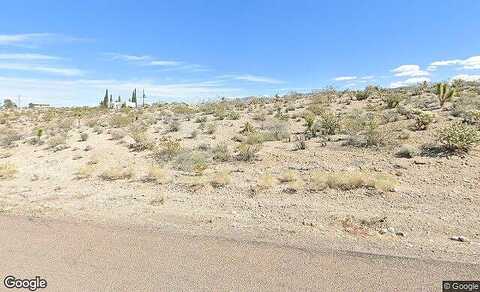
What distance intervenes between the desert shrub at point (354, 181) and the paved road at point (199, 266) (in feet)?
13.5

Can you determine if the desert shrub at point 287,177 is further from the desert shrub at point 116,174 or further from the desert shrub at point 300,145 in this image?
the desert shrub at point 116,174

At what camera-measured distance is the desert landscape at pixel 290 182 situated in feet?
24.6

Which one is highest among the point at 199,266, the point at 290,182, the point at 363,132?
the point at 363,132

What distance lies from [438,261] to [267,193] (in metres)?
4.99

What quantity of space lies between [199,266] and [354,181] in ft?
18.5

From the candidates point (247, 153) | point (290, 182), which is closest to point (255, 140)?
point (247, 153)

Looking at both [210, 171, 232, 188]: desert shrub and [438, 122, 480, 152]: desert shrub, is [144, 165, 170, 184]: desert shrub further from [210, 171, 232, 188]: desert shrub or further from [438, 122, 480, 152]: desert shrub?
[438, 122, 480, 152]: desert shrub

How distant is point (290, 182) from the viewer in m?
11.1

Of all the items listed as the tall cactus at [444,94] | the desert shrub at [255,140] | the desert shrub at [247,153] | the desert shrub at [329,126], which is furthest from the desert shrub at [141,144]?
the tall cactus at [444,94]

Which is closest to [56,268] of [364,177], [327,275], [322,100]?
[327,275]

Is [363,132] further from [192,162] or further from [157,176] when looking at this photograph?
[157,176]

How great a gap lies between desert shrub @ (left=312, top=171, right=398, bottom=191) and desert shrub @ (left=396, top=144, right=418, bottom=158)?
2281mm

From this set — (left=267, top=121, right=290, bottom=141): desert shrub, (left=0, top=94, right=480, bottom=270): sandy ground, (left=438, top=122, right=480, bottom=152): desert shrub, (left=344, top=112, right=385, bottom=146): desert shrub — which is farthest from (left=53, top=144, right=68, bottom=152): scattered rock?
(left=438, top=122, right=480, bottom=152): desert shrub

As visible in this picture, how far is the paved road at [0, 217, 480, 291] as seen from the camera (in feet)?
17.3
